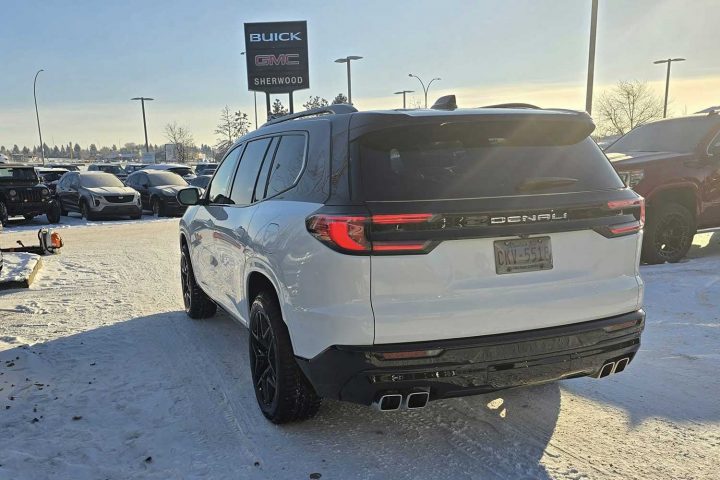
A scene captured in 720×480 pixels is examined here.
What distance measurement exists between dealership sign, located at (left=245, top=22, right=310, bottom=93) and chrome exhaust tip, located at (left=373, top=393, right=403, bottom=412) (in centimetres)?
2262

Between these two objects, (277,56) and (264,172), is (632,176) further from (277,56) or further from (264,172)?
(277,56)

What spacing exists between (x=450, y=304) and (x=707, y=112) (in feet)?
25.9

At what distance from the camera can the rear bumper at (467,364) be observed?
2633mm

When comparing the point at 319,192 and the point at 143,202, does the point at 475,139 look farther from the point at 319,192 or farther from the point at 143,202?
the point at 143,202

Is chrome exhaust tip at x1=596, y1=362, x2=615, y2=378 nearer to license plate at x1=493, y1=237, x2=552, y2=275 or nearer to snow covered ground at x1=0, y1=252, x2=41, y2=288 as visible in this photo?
license plate at x1=493, y1=237, x2=552, y2=275

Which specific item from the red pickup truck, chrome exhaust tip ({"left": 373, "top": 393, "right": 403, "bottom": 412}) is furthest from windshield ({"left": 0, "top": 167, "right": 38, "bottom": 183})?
chrome exhaust tip ({"left": 373, "top": 393, "right": 403, "bottom": 412})

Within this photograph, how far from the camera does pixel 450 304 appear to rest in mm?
2623

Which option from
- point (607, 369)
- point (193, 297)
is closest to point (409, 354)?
point (607, 369)

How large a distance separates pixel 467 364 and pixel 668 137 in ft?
24.2

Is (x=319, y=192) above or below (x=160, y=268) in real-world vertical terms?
above

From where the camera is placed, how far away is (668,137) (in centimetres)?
839

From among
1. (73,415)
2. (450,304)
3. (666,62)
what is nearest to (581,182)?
(450,304)

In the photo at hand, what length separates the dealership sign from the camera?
2373cm

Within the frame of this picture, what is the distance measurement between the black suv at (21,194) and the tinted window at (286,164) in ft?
48.8
